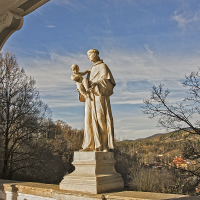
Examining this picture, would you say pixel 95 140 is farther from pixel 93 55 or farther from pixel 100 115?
pixel 93 55

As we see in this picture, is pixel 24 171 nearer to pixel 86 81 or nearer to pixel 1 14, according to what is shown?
pixel 86 81

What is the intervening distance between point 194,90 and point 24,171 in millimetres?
12025

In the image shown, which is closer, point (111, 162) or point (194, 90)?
point (111, 162)

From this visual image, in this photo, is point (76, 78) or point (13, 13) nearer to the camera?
point (13, 13)

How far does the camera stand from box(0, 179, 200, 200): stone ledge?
2.90 meters

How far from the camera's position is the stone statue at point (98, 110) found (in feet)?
12.7

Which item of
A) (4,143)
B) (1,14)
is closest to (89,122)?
(1,14)

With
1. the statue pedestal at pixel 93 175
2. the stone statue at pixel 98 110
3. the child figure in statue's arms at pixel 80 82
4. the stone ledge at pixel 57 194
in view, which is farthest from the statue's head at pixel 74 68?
the stone ledge at pixel 57 194

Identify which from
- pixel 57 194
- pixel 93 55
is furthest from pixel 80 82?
pixel 57 194

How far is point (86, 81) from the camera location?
163 inches

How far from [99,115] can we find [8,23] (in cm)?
221

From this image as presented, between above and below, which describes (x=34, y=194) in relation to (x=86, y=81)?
below

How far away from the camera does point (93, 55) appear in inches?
170

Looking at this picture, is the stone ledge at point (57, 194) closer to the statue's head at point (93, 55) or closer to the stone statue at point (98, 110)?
the stone statue at point (98, 110)
